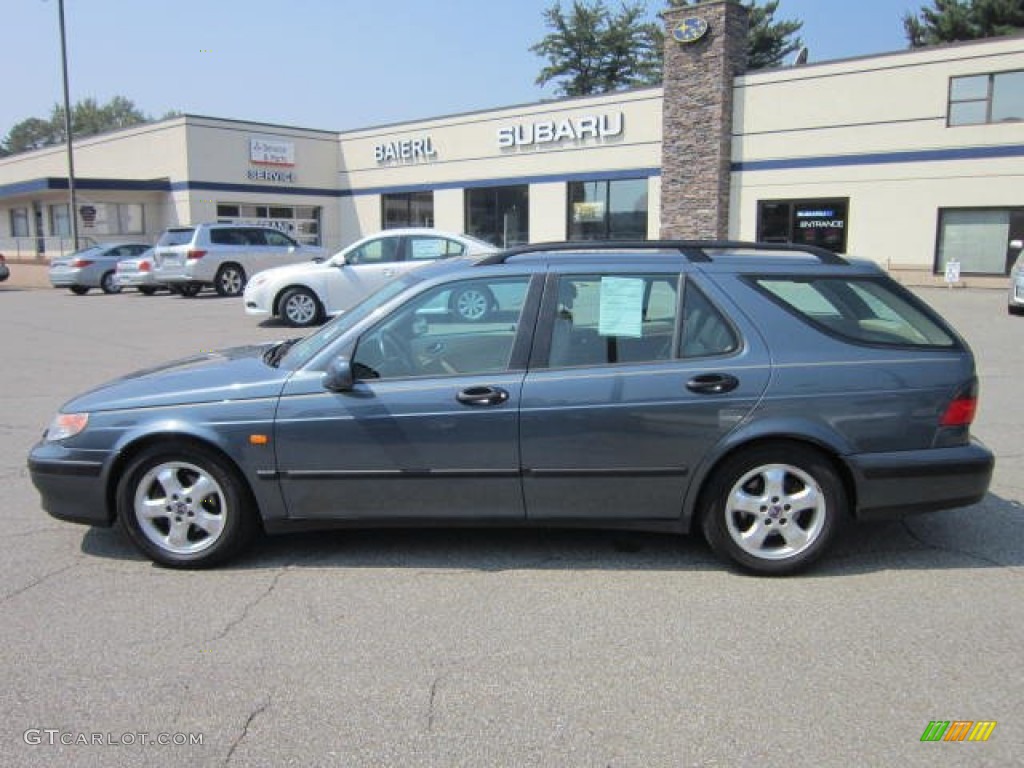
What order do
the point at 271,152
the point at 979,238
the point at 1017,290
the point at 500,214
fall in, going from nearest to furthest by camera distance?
the point at 1017,290 < the point at 979,238 < the point at 500,214 < the point at 271,152

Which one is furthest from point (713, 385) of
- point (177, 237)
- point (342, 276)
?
point (177, 237)

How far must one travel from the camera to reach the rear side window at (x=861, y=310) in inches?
170

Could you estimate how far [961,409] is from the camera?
4.22 metres

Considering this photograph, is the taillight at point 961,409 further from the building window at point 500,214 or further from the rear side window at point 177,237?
the building window at point 500,214

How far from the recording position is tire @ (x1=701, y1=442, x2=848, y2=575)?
414 cm

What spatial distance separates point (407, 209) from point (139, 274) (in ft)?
A: 50.1

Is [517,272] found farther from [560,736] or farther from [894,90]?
[894,90]

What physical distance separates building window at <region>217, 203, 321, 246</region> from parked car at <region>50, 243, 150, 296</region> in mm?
9799

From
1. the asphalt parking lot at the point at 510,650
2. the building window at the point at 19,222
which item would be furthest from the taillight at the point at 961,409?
the building window at the point at 19,222

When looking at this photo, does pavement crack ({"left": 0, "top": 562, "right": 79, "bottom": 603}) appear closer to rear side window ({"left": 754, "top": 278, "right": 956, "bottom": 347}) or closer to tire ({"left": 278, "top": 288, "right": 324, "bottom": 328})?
rear side window ({"left": 754, "top": 278, "right": 956, "bottom": 347})

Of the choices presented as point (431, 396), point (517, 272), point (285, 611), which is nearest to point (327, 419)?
point (431, 396)

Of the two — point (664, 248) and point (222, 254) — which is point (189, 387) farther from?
point (222, 254)

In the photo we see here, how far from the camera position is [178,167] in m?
33.4

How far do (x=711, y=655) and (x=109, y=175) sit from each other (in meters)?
39.6
